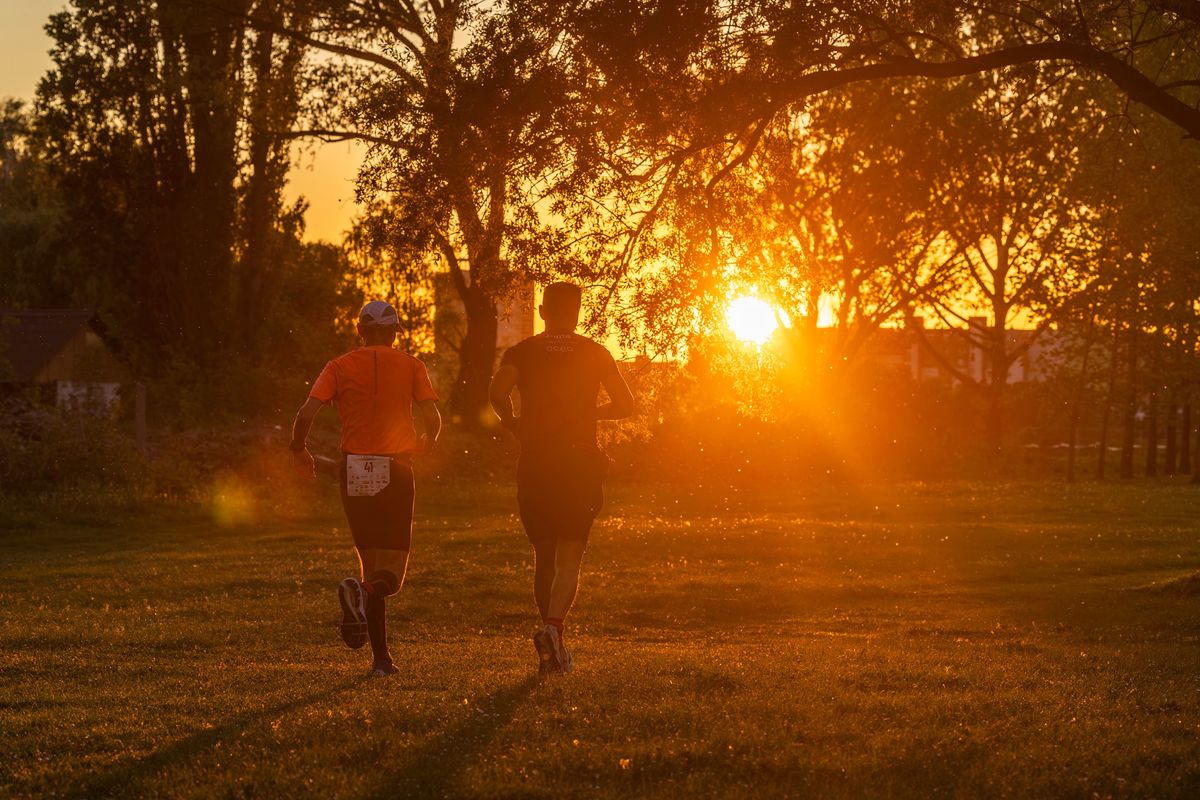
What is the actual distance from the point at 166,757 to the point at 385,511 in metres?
2.90

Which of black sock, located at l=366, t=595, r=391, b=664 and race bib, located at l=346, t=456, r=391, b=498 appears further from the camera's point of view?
black sock, located at l=366, t=595, r=391, b=664

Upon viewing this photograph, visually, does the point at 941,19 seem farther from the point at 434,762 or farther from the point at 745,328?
the point at 434,762

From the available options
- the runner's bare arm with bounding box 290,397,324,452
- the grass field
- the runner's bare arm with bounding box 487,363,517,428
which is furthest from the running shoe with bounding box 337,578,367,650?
the runner's bare arm with bounding box 487,363,517,428

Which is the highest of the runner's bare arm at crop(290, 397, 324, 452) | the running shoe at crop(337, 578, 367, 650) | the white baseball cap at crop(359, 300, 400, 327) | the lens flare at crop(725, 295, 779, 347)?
the lens flare at crop(725, 295, 779, 347)

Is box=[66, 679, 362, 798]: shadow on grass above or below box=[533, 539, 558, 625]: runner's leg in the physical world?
below

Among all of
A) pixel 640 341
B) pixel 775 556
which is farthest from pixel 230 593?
pixel 775 556

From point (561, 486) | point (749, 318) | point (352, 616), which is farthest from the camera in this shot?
point (749, 318)

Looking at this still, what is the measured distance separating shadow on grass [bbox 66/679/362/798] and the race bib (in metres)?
1.59

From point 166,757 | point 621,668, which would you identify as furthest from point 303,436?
point 166,757

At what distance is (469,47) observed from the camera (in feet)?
44.7

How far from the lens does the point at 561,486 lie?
9086 millimetres

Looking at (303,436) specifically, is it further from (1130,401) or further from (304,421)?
(1130,401)

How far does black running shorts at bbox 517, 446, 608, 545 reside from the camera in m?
9.09

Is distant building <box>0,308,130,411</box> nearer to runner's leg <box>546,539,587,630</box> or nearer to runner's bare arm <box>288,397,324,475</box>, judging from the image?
runner's bare arm <box>288,397,324,475</box>
